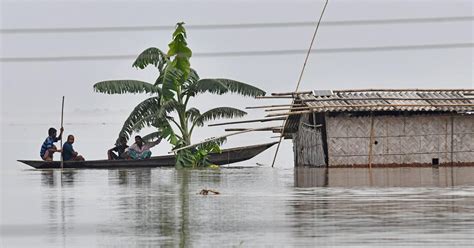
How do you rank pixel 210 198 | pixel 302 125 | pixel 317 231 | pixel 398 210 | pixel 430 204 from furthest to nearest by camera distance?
pixel 302 125 → pixel 210 198 → pixel 430 204 → pixel 398 210 → pixel 317 231

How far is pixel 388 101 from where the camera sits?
31344mm

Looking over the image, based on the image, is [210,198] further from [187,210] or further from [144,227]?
[144,227]

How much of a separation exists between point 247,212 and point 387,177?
997 cm

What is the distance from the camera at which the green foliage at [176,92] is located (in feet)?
114

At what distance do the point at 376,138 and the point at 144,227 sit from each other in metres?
17.5

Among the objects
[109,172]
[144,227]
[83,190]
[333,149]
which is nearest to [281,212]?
[144,227]

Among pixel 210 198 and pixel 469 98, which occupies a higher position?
pixel 469 98

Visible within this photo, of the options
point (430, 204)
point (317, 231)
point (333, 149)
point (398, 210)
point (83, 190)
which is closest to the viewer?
point (317, 231)

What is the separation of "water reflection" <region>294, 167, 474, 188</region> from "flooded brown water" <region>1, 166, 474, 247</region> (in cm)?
3

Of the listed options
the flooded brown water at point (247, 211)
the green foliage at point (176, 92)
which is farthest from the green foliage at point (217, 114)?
the flooded brown water at point (247, 211)

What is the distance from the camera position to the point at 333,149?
31.5 metres

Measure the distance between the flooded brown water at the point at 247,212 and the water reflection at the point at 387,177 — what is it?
0.03 meters

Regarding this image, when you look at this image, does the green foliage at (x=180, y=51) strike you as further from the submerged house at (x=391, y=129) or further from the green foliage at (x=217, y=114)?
the submerged house at (x=391, y=129)

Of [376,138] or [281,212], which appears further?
[376,138]
